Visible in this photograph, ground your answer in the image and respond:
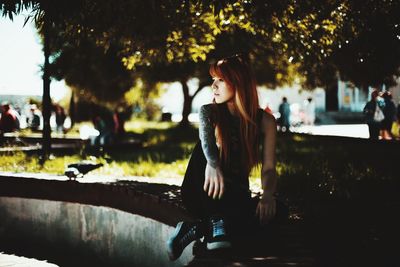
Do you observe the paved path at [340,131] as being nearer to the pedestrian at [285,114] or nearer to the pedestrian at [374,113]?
the pedestrian at [285,114]

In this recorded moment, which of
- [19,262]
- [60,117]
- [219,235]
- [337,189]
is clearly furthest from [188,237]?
[60,117]

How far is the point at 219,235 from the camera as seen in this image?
3.54 metres

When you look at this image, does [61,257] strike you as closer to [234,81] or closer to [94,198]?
[94,198]

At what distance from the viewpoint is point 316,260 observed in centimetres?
366

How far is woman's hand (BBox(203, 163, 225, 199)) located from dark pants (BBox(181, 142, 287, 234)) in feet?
0.57

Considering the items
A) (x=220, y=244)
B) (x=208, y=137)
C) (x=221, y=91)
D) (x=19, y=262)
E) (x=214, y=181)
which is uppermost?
(x=221, y=91)

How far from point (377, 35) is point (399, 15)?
3.26ft

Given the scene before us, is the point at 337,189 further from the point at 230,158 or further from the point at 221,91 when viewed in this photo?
the point at 221,91

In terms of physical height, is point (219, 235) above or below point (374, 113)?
below

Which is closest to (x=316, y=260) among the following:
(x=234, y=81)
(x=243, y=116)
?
(x=243, y=116)

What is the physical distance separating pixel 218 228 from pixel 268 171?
20.7 inches

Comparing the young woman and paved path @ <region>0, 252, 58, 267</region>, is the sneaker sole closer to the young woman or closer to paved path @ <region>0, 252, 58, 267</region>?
the young woman

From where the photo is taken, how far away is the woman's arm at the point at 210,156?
331 centimetres

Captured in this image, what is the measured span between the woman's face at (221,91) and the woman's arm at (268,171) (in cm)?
28
